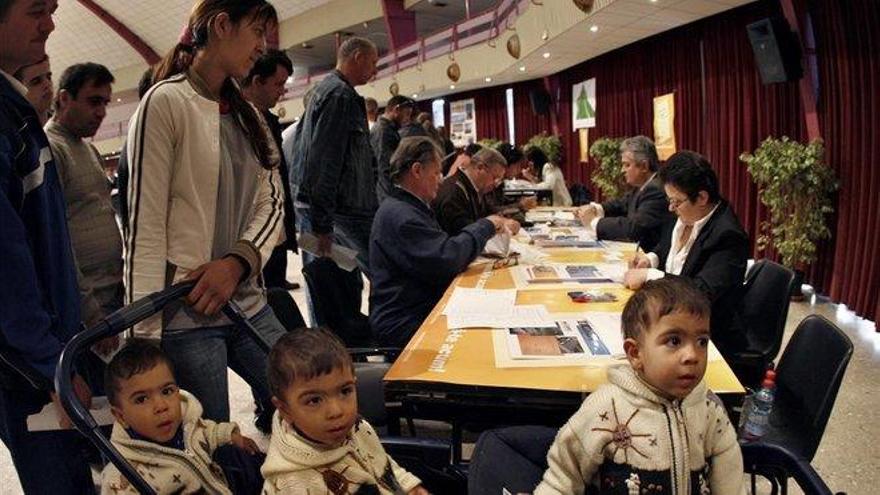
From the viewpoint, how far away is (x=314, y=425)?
1216 millimetres

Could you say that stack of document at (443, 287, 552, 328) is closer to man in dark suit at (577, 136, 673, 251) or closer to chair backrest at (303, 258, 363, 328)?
chair backrest at (303, 258, 363, 328)

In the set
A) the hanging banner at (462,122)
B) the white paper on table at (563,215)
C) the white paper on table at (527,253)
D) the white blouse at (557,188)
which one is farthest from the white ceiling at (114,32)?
the white paper on table at (527,253)

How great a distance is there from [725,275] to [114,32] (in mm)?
25022

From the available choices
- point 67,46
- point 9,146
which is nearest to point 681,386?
point 9,146

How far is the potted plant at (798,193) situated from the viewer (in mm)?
4719

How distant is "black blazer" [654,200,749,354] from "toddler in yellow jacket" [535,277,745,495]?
42.6 inches

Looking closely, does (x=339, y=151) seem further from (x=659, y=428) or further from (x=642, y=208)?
(x=659, y=428)

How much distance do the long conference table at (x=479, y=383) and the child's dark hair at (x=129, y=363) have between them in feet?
1.76

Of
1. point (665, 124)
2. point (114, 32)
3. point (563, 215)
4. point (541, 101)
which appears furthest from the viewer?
point (114, 32)

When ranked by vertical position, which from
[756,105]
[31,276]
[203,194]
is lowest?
[31,276]

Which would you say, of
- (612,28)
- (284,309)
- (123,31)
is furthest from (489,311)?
(123,31)

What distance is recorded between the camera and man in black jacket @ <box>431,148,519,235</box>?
3507mm

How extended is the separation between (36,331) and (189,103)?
0.59 meters

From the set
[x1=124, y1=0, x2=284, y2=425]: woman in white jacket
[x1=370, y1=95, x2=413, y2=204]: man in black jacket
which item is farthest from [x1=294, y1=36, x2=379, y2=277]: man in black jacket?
[x1=370, y1=95, x2=413, y2=204]: man in black jacket
